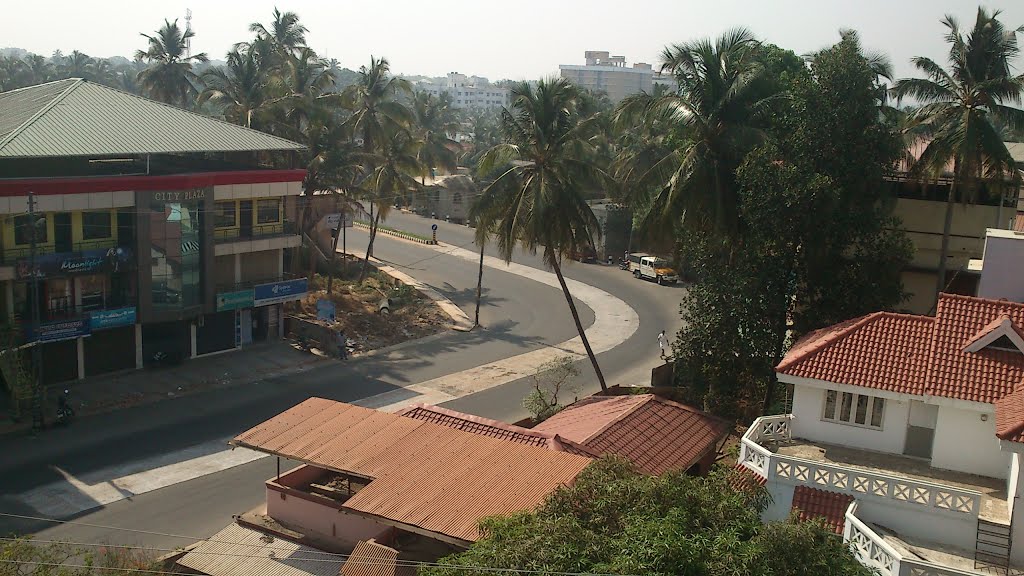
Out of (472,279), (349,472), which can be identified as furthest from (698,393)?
(472,279)

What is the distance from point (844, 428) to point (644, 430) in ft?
18.0

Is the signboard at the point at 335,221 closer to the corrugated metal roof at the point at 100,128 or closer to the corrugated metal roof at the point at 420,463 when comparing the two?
the corrugated metal roof at the point at 100,128

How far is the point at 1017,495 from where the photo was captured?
17.6 metres

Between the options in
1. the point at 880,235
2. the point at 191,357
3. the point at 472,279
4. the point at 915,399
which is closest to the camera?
the point at 915,399

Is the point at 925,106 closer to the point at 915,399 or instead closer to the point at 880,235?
the point at 880,235

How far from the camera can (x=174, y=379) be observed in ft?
118

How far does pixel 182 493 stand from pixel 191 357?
40.1ft

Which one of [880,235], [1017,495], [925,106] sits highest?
[925,106]

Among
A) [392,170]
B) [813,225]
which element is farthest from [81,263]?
[813,225]

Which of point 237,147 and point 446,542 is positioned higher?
point 237,147

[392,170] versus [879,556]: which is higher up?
Answer: [392,170]

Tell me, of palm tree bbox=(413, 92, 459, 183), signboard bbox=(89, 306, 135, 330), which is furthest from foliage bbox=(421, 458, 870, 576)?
palm tree bbox=(413, 92, 459, 183)

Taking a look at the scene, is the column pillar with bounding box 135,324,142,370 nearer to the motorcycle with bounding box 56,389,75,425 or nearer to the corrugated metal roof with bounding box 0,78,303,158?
the motorcycle with bounding box 56,389,75,425

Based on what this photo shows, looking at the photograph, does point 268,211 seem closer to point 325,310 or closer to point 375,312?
point 325,310
